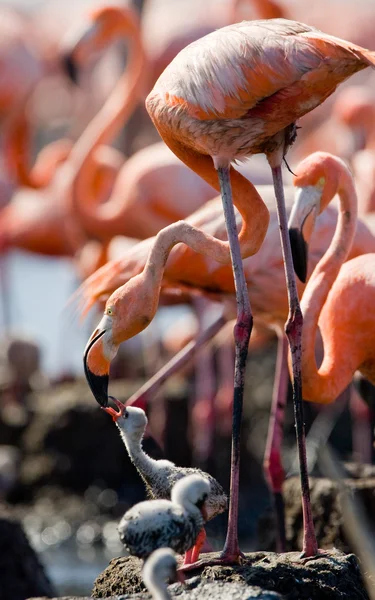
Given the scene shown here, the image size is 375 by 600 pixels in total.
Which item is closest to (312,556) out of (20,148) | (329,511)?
(329,511)

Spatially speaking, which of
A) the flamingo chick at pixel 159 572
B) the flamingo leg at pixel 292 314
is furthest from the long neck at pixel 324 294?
the flamingo chick at pixel 159 572

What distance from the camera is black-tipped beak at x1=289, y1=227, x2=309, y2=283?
4.88 metres

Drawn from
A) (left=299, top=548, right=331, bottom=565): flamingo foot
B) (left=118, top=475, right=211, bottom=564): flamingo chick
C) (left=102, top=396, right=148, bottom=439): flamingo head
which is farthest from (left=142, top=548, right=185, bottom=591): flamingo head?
(left=102, top=396, right=148, bottom=439): flamingo head

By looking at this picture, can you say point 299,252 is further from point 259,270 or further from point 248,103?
point 259,270

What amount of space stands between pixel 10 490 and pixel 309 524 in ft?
17.3

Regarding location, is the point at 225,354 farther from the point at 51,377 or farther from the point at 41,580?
the point at 41,580

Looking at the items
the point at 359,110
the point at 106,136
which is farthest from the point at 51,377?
the point at 359,110

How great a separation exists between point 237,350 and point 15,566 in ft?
5.98

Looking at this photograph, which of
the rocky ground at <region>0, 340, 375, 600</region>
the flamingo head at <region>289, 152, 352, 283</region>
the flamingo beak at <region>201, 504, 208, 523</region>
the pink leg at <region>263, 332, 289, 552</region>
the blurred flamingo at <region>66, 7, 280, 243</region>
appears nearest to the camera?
the flamingo beak at <region>201, 504, 208, 523</region>

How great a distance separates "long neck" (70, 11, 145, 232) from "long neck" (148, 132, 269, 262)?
171 inches

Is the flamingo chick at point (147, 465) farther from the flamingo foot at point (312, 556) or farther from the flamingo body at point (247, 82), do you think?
the flamingo body at point (247, 82)

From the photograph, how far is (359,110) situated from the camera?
10.4 meters

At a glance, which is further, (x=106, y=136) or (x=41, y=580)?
(x=106, y=136)

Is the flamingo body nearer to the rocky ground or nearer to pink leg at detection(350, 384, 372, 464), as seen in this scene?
the rocky ground
